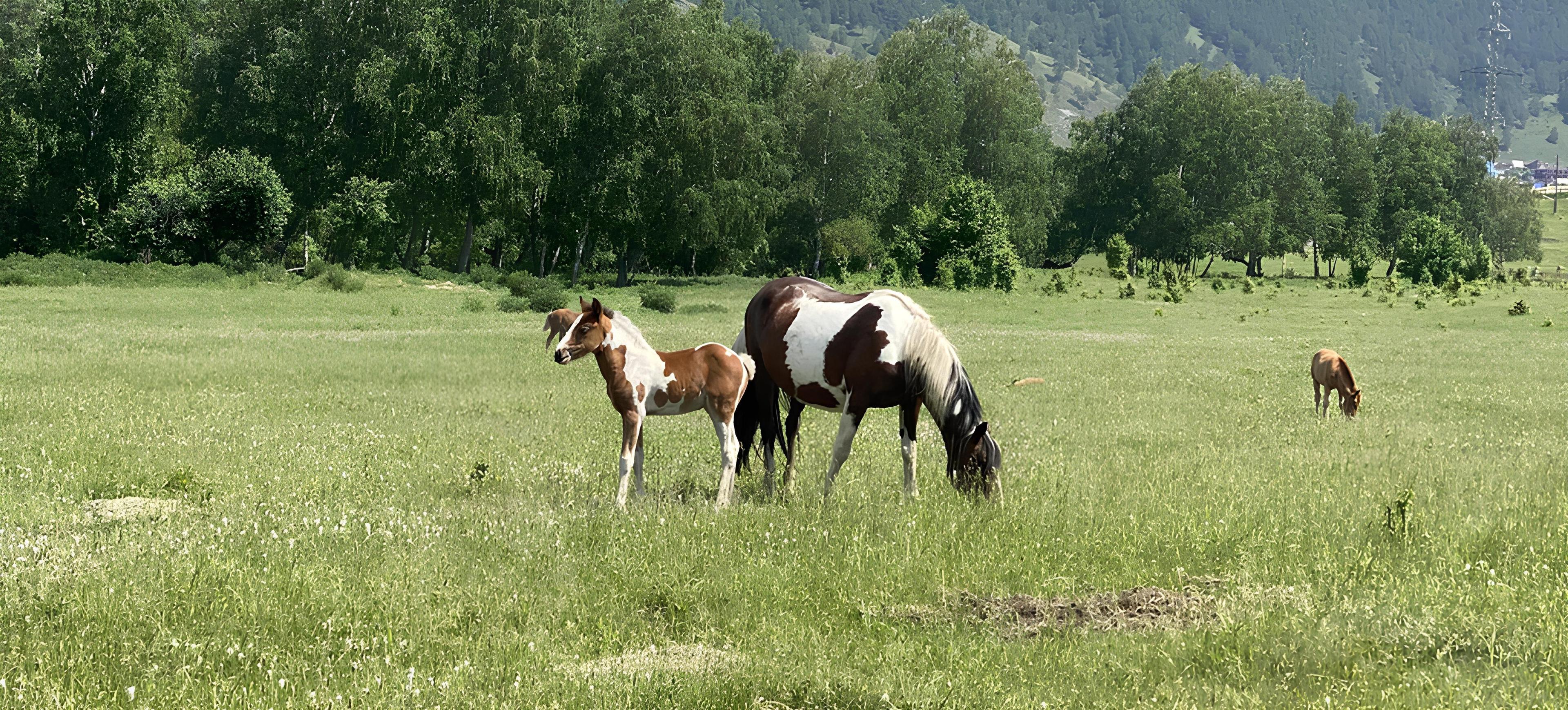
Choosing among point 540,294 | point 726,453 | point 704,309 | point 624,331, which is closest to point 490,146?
point 540,294

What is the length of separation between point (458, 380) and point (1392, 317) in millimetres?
42906

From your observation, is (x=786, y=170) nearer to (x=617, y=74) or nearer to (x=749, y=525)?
(x=617, y=74)

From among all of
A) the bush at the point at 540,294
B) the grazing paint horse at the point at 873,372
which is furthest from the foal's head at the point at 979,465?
the bush at the point at 540,294

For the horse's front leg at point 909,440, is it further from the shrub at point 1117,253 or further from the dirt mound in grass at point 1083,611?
the shrub at point 1117,253

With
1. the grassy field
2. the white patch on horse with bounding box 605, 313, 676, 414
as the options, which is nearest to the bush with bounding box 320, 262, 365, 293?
the grassy field

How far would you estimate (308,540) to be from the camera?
8.49 metres

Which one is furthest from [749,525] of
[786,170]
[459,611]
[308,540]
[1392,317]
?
[786,170]

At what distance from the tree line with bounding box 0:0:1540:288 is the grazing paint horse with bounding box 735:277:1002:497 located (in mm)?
49312

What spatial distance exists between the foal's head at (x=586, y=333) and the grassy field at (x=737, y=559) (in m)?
1.49

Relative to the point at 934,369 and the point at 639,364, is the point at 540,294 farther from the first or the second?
the point at 934,369

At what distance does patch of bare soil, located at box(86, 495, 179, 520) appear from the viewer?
9664mm

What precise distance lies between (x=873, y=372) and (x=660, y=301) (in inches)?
1356

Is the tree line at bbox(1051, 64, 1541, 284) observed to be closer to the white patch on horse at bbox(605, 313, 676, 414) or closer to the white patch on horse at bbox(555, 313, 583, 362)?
the white patch on horse at bbox(605, 313, 676, 414)

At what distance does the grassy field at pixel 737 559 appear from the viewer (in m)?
6.14
